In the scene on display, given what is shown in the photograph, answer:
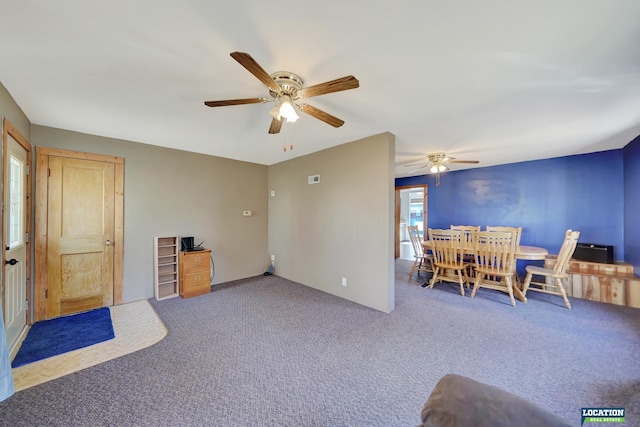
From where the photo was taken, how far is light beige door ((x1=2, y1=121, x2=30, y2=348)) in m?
2.18

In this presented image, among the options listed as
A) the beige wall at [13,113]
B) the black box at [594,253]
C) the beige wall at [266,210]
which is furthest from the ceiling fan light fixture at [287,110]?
the black box at [594,253]

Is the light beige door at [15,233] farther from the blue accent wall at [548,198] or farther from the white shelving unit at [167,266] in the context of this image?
the blue accent wall at [548,198]

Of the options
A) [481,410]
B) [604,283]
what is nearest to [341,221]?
[481,410]

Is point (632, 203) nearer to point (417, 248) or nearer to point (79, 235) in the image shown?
point (417, 248)

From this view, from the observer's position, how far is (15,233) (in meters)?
2.50

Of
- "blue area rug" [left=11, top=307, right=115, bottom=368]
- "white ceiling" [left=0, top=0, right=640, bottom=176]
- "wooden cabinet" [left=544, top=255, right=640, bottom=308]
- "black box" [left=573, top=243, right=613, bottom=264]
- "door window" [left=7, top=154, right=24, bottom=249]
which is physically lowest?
"blue area rug" [left=11, top=307, right=115, bottom=368]

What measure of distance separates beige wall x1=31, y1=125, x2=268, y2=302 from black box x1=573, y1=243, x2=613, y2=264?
5.64 metres

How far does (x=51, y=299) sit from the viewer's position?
2969 mm

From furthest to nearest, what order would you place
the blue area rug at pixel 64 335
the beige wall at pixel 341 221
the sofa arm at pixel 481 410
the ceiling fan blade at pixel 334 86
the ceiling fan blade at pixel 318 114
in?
1. the beige wall at pixel 341 221
2. the blue area rug at pixel 64 335
3. the ceiling fan blade at pixel 318 114
4. the ceiling fan blade at pixel 334 86
5. the sofa arm at pixel 481 410

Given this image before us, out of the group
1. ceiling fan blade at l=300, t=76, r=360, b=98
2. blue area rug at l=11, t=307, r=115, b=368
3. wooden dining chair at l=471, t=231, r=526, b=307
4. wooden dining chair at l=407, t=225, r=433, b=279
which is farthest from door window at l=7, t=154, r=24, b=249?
wooden dining chair at l=471, t=231, r=526, b=307

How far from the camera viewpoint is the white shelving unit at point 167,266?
3707mm

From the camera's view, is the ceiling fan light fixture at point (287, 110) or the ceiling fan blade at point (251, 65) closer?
the ceiling fan blade at point (251, 65)

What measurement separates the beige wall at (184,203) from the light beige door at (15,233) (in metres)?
0.64

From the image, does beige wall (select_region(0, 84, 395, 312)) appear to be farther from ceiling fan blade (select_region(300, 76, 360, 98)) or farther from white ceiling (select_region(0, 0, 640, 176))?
ceiling fan blade (select_region(300, 76, 360, 98))
